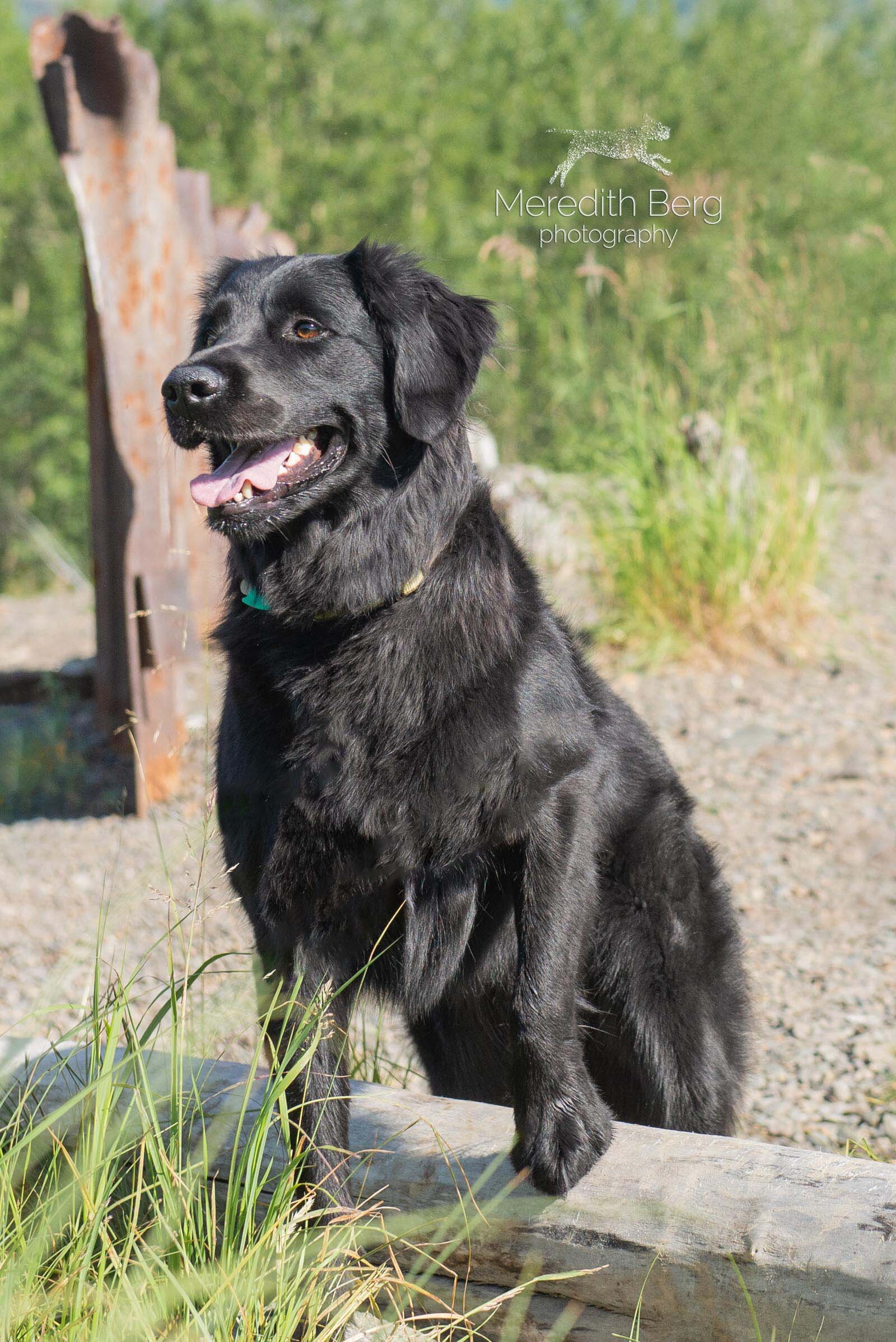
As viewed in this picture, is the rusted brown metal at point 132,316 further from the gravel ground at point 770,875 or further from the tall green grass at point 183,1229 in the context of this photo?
the tall green grass at point 183,1229

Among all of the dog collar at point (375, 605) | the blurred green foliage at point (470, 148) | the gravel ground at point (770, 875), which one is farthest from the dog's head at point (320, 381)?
the blurred green foliage at point (470, 148)

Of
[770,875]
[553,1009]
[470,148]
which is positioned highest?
[470,148]

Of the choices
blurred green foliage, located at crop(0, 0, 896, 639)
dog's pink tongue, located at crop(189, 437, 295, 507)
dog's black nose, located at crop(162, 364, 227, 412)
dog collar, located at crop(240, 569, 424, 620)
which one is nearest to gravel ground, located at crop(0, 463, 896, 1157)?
dog collar, located at crop(240, 569, 424, 620)

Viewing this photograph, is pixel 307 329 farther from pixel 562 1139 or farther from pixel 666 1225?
pixel 666 1225

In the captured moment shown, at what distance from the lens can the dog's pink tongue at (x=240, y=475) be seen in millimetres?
2201

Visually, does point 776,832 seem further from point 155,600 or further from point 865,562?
point 865,562

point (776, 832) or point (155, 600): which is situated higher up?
point (155, 600)

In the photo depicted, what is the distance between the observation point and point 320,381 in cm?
229

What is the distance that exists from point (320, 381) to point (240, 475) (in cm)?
25

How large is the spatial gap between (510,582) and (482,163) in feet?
42.6

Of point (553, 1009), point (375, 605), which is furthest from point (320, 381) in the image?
A: point (553, 1009)

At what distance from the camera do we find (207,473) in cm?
232

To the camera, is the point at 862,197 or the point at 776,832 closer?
the point at 776,832

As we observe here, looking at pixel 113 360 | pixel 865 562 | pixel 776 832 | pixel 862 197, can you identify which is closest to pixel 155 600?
pixel 113 360
